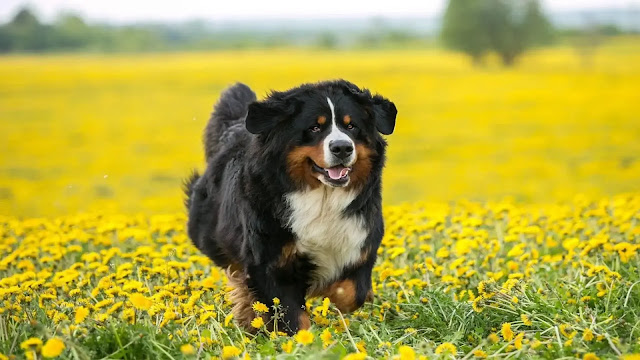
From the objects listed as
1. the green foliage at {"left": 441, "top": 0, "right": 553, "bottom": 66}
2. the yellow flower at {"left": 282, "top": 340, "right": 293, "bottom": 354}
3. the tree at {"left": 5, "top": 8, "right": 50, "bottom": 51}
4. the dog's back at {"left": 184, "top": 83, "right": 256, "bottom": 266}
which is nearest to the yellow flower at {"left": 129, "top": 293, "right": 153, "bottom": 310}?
the yellow flower at {"left": 282, "top": 340, "right": 293, "bottom": 354}

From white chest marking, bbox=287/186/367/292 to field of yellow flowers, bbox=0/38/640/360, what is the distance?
0.36 meters

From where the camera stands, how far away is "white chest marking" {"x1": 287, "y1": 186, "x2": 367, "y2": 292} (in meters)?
5.02

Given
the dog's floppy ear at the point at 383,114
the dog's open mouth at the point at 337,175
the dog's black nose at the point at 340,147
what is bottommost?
the dog's open mouth at the point at 337,175

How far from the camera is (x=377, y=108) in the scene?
5.10 metres

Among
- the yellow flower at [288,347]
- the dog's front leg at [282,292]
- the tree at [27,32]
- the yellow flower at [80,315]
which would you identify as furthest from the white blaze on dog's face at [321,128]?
the tree at [27,32]

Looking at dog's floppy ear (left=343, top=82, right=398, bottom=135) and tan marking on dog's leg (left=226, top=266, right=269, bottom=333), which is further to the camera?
tan marking on dog's leg (left=226, top=266, right=269, bottom=333)

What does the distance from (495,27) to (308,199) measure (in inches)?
1947

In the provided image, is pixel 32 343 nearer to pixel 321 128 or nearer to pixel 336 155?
pixel 336 155

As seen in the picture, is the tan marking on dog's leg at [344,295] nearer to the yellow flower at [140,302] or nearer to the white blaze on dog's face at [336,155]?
the white blaze on dog's face at [336,155]

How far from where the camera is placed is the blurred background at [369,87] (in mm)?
16266

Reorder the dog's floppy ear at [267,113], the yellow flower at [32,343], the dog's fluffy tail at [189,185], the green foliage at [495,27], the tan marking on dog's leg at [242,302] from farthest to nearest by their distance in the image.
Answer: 1. the green foliage at [495,27]
2. the dog's fluffy tail at [189,185]
3. the tan marking on dog's leg at [242,302]
4. the dog's floppy ear at [267,113]
5. the yellow flower at [32,343]

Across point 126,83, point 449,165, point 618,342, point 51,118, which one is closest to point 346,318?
point 618,342

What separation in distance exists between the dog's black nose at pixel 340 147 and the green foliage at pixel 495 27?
4928 centimetres

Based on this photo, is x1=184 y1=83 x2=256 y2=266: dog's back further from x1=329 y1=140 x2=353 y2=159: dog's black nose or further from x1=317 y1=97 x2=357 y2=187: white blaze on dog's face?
x1=329 y1=140 x2=353 y2=159: dog's black nose
